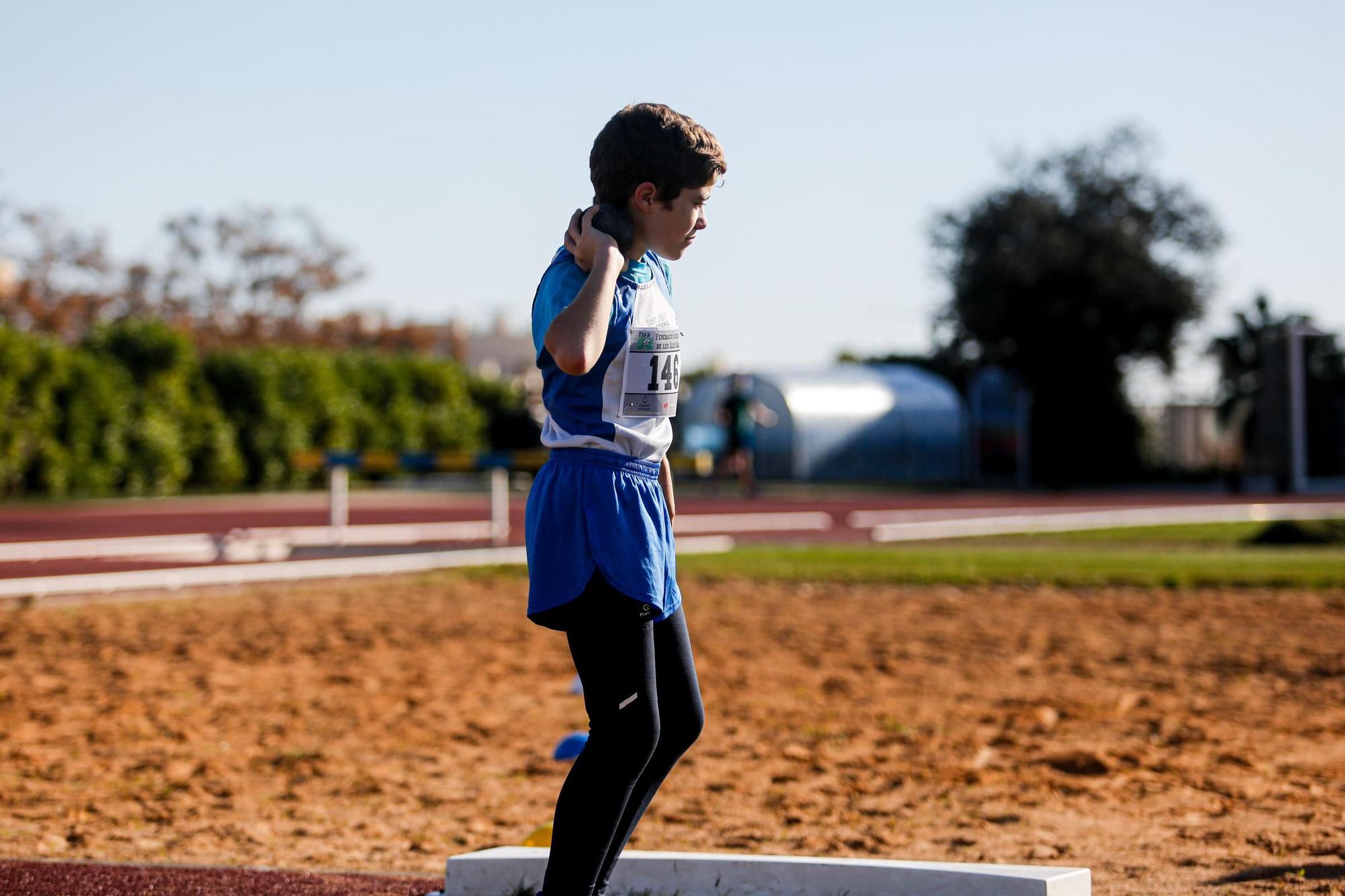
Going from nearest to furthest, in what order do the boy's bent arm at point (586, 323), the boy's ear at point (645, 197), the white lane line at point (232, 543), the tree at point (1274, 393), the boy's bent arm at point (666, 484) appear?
1. the boy's bent arm at point (586, 323)
2. the boy's ear at point (645, 197)
3. the boy's bent arm at point (666, 484)
4. the white lane line at point (232, 543)
5. the tree at point (1274, 393)

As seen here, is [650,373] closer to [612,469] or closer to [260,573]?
[612,469]

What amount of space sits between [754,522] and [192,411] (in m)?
15.4

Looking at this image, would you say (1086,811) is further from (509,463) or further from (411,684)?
(509,463)

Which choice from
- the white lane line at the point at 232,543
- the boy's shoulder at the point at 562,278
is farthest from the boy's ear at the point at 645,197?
the white lane line at the point at 232,543

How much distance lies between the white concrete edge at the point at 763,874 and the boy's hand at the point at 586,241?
5.16 ft

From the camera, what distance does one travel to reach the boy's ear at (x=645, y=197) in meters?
2.99

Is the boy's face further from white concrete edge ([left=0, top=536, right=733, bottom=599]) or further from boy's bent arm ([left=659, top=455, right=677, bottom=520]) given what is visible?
white concrete edge ([left=0, top=536, right=733, bottom=599])

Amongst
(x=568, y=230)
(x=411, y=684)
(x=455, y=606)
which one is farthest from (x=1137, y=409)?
(x=568, y=230)

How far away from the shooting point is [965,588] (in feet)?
39.5

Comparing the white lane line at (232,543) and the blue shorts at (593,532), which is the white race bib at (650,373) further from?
the white lane line at (232,543)

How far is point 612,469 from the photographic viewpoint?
2.92 meters

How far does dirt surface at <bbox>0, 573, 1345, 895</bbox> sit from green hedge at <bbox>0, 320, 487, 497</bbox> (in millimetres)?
17685

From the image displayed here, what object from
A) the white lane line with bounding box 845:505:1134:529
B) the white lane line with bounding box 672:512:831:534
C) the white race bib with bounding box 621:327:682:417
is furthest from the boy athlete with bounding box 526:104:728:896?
the white lane line with bounding box 845:505:1134:529

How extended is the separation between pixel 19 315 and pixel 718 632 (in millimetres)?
48360
